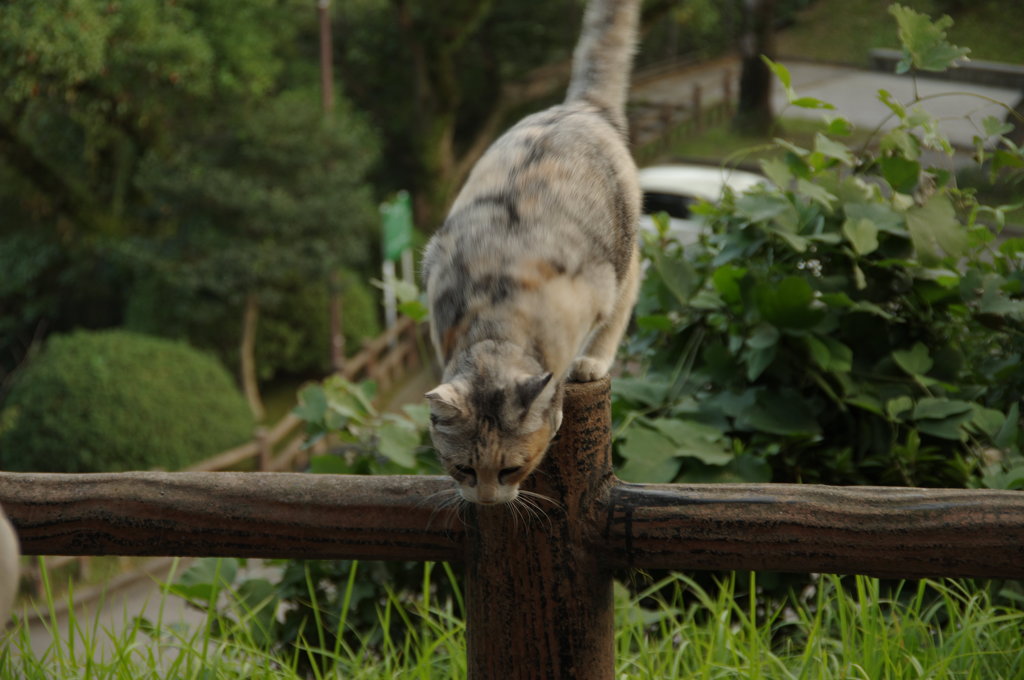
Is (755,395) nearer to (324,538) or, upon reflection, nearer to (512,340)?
(512,340)

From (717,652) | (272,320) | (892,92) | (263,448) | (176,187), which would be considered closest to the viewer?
(717,652)

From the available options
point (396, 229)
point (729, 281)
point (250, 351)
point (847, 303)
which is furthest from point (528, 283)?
point (250, 351)

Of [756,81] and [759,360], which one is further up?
[756,81]

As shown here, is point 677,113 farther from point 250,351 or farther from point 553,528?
point 553,528

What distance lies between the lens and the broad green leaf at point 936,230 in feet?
7.68

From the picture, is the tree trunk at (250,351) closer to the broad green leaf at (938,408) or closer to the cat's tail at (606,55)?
the cat's tail at (606,55)

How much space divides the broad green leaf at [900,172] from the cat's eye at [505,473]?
4.30 feet

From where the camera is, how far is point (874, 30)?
15.8 feet

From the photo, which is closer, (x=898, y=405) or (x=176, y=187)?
(x=898, y=405)

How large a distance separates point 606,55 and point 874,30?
2.79m

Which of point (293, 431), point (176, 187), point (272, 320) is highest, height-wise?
point (176, 187)

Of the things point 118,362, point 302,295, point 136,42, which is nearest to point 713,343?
point 118,362

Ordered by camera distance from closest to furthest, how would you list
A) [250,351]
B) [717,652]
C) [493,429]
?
[493,429], [717,652], [250,351]

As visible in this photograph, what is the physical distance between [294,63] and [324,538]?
39.6ft
